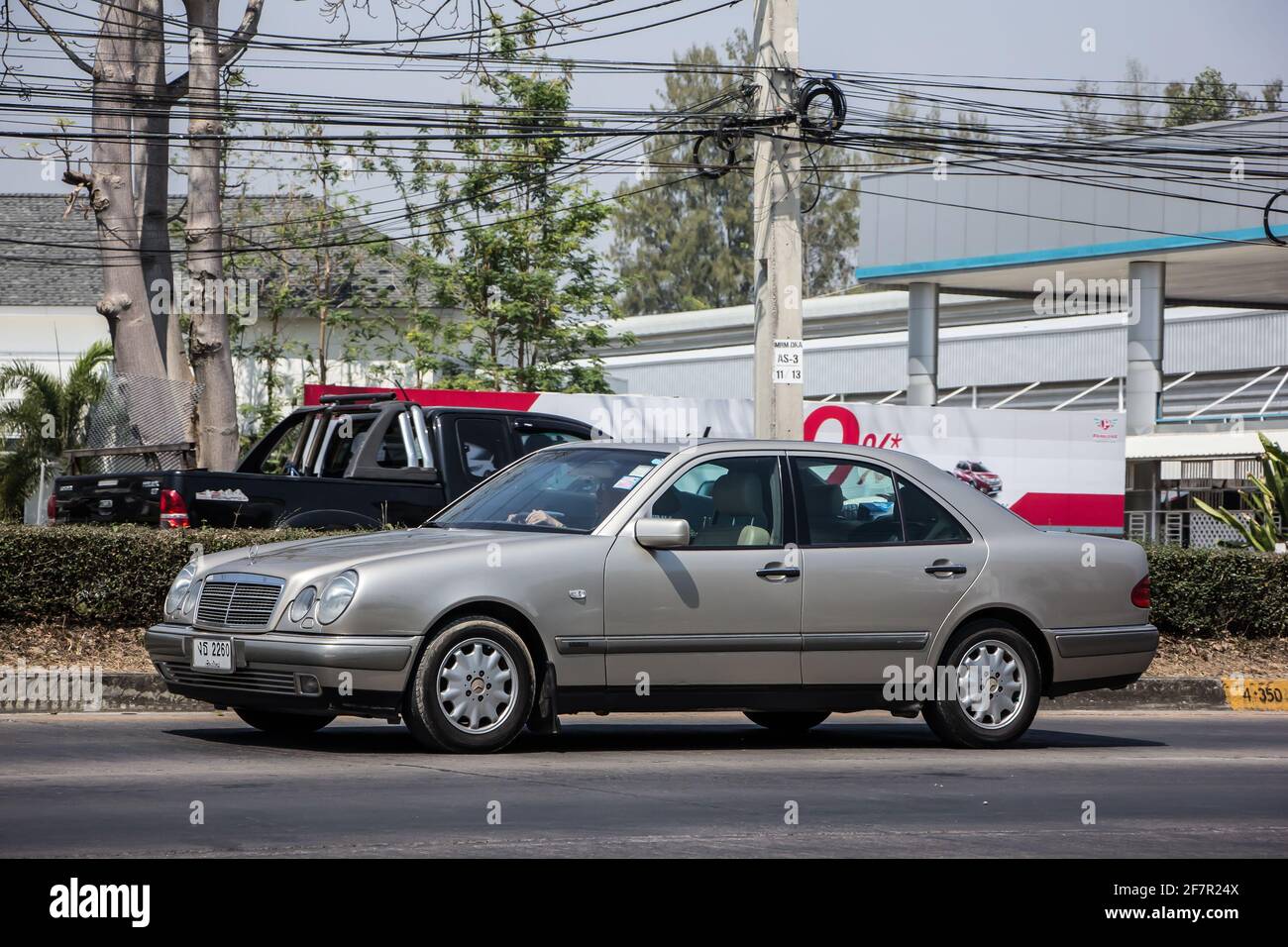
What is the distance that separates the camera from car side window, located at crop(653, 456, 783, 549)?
29.9ft

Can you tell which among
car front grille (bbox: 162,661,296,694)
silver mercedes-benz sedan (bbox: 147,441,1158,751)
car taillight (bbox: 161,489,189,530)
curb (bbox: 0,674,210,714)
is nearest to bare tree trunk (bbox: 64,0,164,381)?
car taillight (bbox: 161,489,189,530)

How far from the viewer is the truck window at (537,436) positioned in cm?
1363

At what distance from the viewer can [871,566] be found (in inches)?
368

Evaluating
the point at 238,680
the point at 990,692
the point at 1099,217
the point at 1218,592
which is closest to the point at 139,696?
the point at 238,680

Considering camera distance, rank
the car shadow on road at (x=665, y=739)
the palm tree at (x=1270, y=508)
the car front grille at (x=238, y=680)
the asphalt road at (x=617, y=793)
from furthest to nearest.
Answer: the palm tree at (x=1270, y=508) → the car shadow on road at (x=665, y=739) → the car front grille at (x=238, y=680) → the asphalt road at (x=617, y=793)

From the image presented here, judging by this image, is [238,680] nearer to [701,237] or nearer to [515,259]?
[515,259]

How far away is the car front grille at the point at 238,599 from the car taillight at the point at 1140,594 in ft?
16.6

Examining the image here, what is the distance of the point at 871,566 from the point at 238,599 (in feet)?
11.1

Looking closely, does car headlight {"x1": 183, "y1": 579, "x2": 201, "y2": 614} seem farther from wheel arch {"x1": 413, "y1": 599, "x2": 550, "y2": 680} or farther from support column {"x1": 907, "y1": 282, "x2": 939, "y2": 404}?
support column {"x1": 907, "y1": 282, "x2": 939, "y2": 404}

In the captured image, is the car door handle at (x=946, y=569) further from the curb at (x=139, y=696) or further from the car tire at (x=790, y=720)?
the curb at (x=139, y=696)

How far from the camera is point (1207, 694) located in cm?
1404

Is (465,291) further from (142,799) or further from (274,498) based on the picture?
(142,799)

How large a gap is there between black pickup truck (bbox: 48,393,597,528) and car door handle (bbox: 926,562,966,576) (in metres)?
4.77

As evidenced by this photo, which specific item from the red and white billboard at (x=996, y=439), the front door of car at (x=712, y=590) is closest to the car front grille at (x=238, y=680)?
the front door of car at (x=712, y=590)
